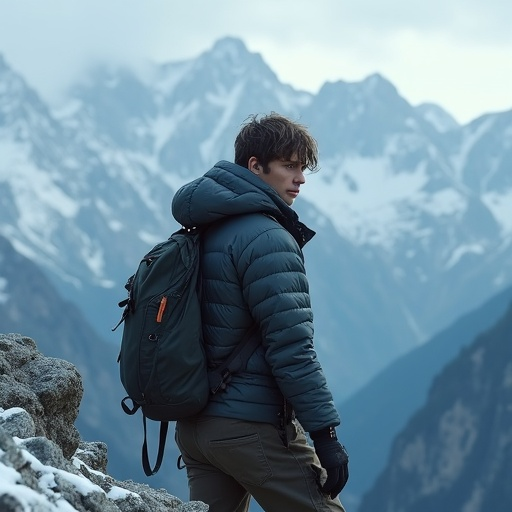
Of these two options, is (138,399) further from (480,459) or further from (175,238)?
(480,459)

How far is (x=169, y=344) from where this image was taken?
697cm

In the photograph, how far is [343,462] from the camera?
268 inches

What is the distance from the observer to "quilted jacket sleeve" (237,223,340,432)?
6816 millimetres

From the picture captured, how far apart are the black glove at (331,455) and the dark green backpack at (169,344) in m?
0.65

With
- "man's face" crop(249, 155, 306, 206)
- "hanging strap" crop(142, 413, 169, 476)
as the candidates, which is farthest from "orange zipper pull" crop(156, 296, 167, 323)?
"man's face" crop(249, 155, 306, 206)

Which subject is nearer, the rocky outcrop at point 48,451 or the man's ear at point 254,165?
the rocky outcrop at point 48,451

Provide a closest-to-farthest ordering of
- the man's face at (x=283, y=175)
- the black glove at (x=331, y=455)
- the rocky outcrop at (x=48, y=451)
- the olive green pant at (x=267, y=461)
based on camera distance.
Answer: the rocky outcrop at (x=48, y=451)
the black glove at (x=331, y=455)
the olive green pant at (x=267, y=461)
the man's face at (x=283, y=175)

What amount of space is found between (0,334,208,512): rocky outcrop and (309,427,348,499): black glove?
888mm

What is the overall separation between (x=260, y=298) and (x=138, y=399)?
941 mm

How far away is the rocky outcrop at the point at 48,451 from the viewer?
220 inches

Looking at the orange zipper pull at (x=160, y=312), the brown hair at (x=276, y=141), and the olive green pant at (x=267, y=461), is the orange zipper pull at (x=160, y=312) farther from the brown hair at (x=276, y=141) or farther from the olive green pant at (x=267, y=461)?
the brown hair at (x=276, y=141)

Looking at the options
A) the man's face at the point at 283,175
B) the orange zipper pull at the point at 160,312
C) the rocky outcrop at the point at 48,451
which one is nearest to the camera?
the rocky outcrop at the point at 48,451

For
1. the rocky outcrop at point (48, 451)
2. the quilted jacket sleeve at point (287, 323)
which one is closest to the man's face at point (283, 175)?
the quilted jacket sleeve at point (287, 323)

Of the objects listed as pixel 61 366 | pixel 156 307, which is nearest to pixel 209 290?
pixel 156 307
